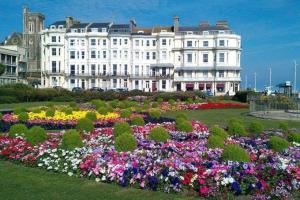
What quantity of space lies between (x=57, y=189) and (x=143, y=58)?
234 feet

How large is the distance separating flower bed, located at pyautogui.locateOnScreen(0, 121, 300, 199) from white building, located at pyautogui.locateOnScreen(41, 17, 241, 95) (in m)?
66.5

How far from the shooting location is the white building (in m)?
78.1

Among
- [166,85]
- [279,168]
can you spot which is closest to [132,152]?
[279,168]

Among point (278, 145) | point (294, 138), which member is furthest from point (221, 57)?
point (278, 145)

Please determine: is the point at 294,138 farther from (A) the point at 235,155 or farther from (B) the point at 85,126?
(B) the point at 85,126

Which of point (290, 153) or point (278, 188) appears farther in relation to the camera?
point (290, 153)

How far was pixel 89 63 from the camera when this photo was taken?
260 ft

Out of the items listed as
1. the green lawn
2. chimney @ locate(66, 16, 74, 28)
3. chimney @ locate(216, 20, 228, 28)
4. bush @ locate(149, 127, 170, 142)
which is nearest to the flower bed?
bush @ locate(149, 127, 170, 142)

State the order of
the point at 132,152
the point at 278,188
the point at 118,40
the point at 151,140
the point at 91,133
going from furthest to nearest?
the point at 118,40 < the point at 91,133 < the point at 151,140 < the point at 132,152 < the point at 278,188

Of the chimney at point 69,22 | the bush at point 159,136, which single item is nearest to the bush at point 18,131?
the bush at point 159,136

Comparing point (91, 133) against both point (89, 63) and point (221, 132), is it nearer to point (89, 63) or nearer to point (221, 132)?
point (221, 132)

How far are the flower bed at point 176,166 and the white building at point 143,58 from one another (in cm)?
6648

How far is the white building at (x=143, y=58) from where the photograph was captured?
3073 inches

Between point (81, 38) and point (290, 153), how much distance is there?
7089cm
